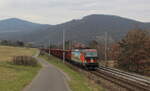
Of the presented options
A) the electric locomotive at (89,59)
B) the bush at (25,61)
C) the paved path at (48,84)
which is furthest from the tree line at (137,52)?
the paved path at (48,84)

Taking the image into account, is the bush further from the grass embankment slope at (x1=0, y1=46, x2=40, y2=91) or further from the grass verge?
the grass verge

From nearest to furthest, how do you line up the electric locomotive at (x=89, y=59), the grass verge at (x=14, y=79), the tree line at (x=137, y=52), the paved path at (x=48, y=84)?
the grass verge at (x=14, y=79), the paved path at (x=48, y=84), the electric locomotive at (x=89, y=59), the tree line at (x=137, y=52)

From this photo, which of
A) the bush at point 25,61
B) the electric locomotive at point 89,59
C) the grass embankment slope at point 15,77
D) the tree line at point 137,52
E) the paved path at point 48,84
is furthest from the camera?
the tree line at point 137,52

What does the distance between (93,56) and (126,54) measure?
541 inches

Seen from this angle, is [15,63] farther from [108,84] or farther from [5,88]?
[5,88]

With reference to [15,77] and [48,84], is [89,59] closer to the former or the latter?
[15,77]

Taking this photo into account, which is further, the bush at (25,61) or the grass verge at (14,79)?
Result: the bush at (25,61)

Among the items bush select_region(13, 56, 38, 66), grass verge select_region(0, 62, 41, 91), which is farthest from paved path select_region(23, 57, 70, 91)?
bush select_region(13, 56, 38, 66)

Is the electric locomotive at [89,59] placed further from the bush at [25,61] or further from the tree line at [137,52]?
the tree line at [137,52]

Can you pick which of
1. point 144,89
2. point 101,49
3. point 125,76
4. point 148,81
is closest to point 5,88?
point 144,89

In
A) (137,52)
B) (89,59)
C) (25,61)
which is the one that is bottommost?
(25,61)

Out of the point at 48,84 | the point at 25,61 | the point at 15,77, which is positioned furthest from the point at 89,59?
the point at 48,84

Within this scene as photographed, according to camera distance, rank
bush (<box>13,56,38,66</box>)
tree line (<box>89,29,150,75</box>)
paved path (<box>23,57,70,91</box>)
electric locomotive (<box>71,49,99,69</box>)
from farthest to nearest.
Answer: tree line (<box>89,29,150,75</box>), bush (<box>13,56,38,66</box>), electric locomotive (<box>71,49,99,69</box>), paved path (<box>23,57,70,91</box>)

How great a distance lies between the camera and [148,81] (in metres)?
22.8
